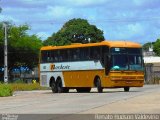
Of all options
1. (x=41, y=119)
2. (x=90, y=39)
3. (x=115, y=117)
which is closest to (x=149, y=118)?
(x=115, y=117)

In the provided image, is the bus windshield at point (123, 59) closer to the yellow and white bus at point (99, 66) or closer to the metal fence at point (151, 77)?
the yellow and white bus at point (99, 66)

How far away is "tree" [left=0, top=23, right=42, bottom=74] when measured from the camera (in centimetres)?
8369

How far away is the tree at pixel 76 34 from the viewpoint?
112875mm

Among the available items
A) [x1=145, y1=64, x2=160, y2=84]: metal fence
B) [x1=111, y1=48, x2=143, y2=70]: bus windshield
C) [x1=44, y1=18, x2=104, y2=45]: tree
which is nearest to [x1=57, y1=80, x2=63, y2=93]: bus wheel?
[x1=111, y1=48, x2=143, y2=70]: bus windshield

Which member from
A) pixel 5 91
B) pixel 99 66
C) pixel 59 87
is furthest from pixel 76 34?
pixel 5 91

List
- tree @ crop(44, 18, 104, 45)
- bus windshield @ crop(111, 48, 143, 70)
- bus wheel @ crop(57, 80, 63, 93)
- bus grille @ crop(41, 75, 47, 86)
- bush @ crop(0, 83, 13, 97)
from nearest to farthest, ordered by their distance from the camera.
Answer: bush @ crop(0, 83, 13, 97), bus windshield @ crop(111, 48, 143, 70), bus wheel @ crop(57, 80, 63, 93), bus grille @ crop(41, 75, 47, 86), tree @ crop(44, 18, 104, 45)

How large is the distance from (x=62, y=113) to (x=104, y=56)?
18.8 meters

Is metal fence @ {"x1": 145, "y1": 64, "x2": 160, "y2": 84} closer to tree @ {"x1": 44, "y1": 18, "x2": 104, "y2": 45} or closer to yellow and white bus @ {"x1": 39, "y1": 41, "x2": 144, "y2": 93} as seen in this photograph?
yellow and white bus @ {"x1": 39, "y1": 41, "x2": 144, "y2": 93}

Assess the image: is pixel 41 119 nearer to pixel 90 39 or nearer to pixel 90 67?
pixel 90 67

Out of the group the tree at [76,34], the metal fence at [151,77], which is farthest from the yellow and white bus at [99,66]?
the tree at [76,34]

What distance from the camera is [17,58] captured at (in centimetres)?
8388

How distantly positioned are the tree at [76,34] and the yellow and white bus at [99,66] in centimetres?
6787

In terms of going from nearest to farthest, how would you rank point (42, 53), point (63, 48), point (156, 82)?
point (63, 48)
point (42, 53)
point (156, 82)

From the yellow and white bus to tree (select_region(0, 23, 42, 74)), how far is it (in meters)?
40.3
